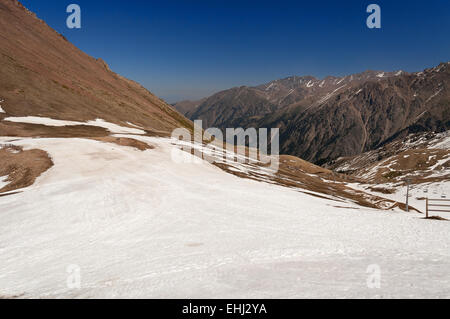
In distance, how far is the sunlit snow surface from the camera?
11.0 m

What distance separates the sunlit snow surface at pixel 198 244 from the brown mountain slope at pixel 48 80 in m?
42.2

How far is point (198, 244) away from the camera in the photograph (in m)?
16.2

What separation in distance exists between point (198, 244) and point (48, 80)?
11214cm

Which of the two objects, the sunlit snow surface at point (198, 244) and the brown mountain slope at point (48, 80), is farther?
the brown mountain slope at point (48, 80)

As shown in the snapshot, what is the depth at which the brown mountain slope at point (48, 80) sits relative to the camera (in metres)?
78.9

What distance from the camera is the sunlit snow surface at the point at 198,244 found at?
10984 millimetres

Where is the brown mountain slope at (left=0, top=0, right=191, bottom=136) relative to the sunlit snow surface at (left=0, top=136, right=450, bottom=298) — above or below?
above

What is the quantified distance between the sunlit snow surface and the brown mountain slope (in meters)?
42.2

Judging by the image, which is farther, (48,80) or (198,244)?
(48,80)

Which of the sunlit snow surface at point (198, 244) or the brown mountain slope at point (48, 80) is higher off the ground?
the brown mountain slope at point (48, 80)

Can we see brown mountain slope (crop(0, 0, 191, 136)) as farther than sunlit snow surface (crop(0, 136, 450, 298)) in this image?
Yes

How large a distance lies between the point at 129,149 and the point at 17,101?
2009 inches

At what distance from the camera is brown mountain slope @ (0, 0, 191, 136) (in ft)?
259
